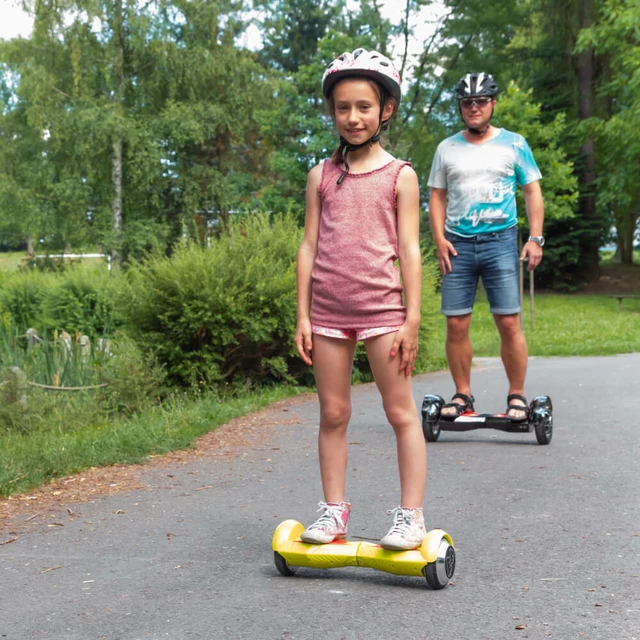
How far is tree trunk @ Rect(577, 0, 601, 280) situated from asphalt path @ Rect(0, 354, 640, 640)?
28.5 meters

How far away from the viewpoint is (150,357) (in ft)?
30.3

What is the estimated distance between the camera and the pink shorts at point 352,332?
3.84 m

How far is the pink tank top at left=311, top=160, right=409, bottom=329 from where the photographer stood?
12.6 feet

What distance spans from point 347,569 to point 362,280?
1.09 metres

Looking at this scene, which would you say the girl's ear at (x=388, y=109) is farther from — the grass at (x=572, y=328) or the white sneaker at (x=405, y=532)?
the grass at (x=572, y=328)

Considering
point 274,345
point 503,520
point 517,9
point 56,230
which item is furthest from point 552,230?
point 503,520

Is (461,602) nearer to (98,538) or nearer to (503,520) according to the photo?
(503,520)

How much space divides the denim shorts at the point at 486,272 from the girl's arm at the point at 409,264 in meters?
2.81

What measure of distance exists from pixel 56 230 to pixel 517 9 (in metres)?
18.6

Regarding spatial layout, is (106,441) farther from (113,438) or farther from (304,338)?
(304,338)

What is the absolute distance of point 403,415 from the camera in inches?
155

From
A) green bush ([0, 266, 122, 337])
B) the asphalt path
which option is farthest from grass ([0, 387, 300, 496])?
green bush ([0, 266, 122, 337])

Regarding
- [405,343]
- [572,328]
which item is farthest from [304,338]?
[572,328]

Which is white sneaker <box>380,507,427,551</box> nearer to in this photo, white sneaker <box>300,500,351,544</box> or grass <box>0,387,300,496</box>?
white sneaker <box>300,500,351,544</box>
